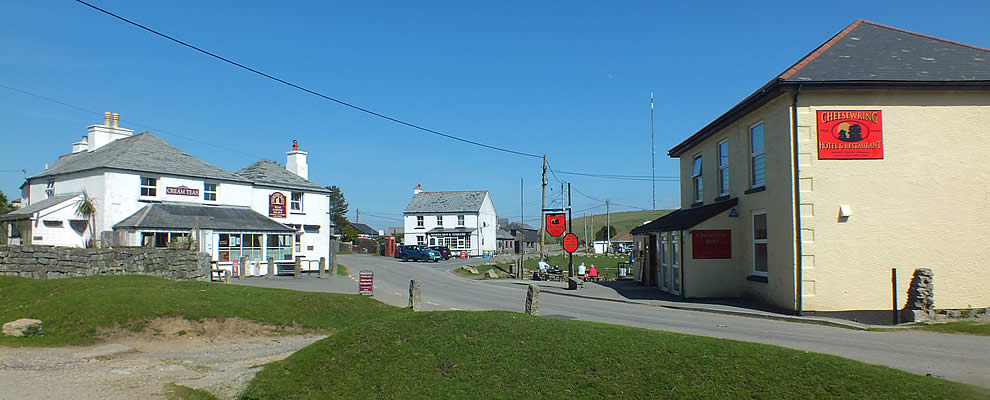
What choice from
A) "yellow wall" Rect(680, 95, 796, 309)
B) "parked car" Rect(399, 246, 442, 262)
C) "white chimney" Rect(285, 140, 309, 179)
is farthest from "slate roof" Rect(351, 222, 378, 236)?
"yellow wall" Rect(680, 95, 796, 309)

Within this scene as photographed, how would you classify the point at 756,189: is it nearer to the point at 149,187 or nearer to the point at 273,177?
the point at 149,187

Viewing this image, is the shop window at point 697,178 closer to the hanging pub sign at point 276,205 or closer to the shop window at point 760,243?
the shop window at point 760,243

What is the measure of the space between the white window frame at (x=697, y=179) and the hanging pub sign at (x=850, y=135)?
787cm

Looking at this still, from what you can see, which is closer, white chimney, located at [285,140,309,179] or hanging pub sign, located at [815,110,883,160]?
hanging pub sign, located at [815,110,883,160]

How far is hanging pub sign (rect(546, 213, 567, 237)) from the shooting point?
31.9 m

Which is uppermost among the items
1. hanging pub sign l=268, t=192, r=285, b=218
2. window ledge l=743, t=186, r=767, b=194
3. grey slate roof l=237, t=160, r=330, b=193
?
grey slate roof l=237, t=160, r=330, b=193

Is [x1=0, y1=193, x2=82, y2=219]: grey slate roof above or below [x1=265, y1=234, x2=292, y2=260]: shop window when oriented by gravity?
above

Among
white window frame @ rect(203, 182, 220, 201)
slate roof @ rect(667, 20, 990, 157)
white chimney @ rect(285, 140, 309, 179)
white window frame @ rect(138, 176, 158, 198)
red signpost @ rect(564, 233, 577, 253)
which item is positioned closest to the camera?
slate roof @ rect(667, 20, 990, 157)

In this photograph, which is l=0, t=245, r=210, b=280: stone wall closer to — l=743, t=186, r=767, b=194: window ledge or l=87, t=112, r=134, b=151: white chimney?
l=87, t=112, r=134, b=151: white chimney

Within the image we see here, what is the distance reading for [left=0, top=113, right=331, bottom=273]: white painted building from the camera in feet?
98.8

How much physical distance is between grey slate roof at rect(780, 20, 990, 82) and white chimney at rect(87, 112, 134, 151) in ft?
121

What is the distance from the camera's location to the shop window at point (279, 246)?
35.5 m

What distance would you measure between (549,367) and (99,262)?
21836 mm

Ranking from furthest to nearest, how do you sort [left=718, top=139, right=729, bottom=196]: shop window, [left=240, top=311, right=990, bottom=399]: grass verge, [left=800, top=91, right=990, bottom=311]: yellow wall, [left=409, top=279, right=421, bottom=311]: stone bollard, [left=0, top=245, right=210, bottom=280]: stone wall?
[left=0, top=245, right=210, bottom=280]: stone wall
[left=718, top=139, right=729, bottom=196]: shop window
[left=409, top=279, right=421, bottom=311]: stone bollard
[left=800, top=91, right=990, bottom=311]: yellow wall
[left=240, top=311, right=990, bottom=399]: grass verge
